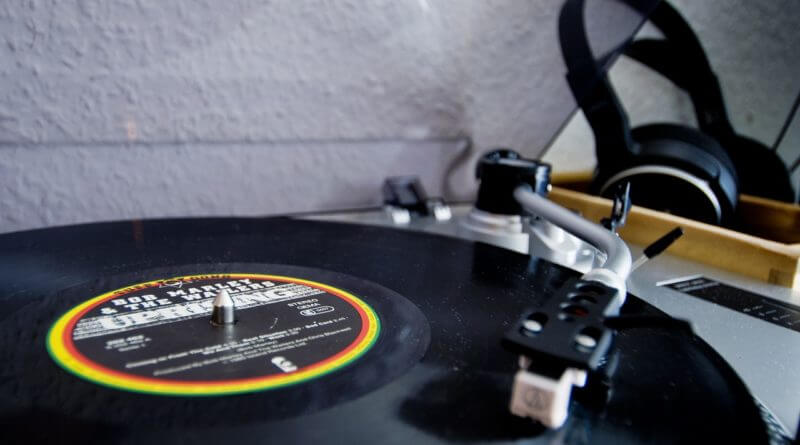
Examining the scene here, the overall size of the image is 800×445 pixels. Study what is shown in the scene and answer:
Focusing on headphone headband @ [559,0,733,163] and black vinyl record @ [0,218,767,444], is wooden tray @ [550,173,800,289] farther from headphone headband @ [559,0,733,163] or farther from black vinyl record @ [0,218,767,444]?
black vinyl record @ [0,218,767,444]

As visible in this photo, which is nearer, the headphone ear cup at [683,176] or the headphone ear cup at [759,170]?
the headphone ear cup at [683,176]

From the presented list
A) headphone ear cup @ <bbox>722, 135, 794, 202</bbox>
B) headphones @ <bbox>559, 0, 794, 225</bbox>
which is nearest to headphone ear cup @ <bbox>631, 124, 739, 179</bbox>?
headphones @ <bbox>559, 0, 794, 225</bbox>

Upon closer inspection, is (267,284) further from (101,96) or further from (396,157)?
(396,157)

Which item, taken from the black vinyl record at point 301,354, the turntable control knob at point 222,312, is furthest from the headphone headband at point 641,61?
the turntable control knob at point 222,312

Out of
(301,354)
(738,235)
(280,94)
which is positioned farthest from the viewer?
(280,94)

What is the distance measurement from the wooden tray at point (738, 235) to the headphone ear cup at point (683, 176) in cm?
3

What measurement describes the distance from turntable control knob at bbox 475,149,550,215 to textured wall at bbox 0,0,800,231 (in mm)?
293

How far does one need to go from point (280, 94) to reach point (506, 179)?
1.33 ft

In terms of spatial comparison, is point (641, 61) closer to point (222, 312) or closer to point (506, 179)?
point (506, 179)

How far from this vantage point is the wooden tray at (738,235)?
746 millimetres

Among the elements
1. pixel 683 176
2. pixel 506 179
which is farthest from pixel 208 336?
pixel 683 176

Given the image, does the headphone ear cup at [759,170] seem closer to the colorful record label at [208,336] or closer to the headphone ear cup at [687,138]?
the headphone ear cup at [687,138]

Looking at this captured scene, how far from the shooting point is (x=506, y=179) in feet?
2.80

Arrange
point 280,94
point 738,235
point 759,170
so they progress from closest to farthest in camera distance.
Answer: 1. point 738,235
2. point 280,94
3. point 759,170
